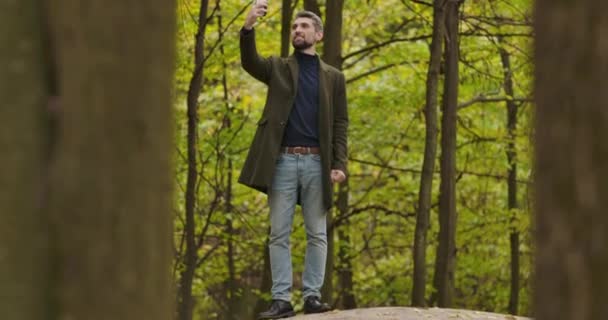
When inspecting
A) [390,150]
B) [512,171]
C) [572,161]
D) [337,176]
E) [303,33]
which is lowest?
[572,161]

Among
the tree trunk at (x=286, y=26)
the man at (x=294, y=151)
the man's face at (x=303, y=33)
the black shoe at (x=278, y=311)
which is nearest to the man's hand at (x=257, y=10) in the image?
the man at (x=294, y=151)

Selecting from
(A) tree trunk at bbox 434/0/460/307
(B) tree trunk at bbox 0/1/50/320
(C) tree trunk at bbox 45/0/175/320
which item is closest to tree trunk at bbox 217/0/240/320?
(A) tree trunk at bbox 434/0/460/307

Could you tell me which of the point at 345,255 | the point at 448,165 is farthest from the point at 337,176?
the point at 345,255

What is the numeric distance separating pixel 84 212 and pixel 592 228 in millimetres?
1510

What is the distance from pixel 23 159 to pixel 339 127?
571cm

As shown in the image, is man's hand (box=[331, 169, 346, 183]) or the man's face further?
man's hand (box=[331, 169, 346, 183])

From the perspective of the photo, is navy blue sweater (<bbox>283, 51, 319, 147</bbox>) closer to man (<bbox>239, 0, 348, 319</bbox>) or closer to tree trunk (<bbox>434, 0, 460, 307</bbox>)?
man (<bbox>239, 0, 348, 319</bbox>)

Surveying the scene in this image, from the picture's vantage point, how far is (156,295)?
12.1 ft

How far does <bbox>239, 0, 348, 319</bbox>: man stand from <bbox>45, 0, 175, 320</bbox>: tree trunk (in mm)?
5276

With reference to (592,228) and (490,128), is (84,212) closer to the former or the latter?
(592,228)

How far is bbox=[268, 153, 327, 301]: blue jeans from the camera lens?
906 cm

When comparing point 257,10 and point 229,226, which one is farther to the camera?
point 229,226

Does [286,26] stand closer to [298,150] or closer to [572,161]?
[298,150]

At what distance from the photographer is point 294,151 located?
29.8 ft
